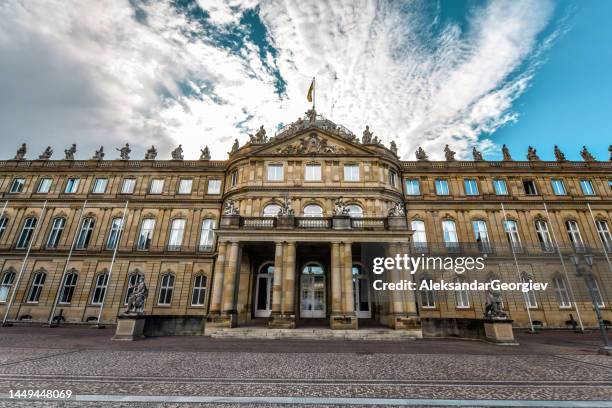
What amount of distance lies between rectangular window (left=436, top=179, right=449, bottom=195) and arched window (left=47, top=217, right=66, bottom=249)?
3811 cm

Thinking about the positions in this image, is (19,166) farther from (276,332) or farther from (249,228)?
(276,332)

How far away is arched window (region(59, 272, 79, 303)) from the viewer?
26.0 meters

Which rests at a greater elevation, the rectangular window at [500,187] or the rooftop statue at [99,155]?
the rooftop statue at [99,155]

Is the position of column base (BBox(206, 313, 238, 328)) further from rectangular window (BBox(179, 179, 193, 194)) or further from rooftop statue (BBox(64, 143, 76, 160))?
rooftop statue (BBox(64, 143, 76, 160))

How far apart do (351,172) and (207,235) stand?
15353 millimetres

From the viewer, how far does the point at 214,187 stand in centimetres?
2986

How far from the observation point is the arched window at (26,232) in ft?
91.7

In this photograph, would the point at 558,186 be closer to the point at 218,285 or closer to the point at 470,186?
the point at 470,186

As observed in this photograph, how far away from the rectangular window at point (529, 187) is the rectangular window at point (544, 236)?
3174 mm

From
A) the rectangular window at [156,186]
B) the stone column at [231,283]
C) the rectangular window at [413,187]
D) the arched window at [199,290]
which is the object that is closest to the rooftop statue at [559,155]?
the rectangular window at [413,187]

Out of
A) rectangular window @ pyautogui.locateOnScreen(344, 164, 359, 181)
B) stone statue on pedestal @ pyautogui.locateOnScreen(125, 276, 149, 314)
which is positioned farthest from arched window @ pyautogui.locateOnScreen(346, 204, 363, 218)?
stone statue on pedestal @ pyautogui.locateOnScreen(125, 276, 149, 314)

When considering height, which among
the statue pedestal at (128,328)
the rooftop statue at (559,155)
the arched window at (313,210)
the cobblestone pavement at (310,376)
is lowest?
the cobblestone pavement at (310,376)

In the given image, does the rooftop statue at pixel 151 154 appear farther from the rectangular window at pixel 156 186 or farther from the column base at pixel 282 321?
the column base at pixel 282 321

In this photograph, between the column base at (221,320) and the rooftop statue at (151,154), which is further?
the rooftop statue at (151,154)
